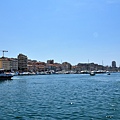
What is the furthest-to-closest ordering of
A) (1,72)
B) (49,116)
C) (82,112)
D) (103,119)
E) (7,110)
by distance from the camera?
(1,72) → (7,110) → (82,112) → (49,116) → (103,119)

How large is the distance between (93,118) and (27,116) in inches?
244

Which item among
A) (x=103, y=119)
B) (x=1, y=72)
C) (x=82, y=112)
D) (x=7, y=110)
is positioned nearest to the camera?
(x=103, y=119)

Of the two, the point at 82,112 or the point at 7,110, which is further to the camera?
the point at 7,110

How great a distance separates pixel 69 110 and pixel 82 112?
1.68 m

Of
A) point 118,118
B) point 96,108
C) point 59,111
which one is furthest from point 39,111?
point 118,118

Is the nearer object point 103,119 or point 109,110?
point 103,119

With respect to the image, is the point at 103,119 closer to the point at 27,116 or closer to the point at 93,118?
the point at 93,118

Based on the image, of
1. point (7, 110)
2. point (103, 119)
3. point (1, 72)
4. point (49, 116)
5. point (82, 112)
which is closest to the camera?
point (103, 119)

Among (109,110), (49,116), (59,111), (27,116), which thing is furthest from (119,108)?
(27,116)

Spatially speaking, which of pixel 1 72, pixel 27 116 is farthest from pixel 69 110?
pixel 1 72

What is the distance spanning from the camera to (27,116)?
2348 centimetres

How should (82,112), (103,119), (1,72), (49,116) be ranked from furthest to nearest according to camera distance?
(1,72), (82,112), (49,116), (103,119)

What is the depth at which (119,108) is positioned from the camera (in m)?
27.4

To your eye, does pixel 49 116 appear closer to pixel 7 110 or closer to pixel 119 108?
pixel 7 110
